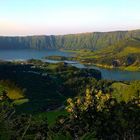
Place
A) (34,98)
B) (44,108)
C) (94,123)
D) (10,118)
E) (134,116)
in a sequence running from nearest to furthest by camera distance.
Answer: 1. (10,118)
2. (94,123)
3. (134,116)
4. (44,108)
5. (34,98)

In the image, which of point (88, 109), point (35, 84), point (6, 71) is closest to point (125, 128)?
point (88, 109)

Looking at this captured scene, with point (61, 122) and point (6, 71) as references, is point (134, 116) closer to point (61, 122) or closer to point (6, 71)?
point (61, 122)

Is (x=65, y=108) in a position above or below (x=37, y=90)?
above

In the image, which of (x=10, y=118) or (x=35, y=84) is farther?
(x=35, y=84)

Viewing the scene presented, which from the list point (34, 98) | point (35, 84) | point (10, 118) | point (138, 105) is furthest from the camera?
point (35, 84)

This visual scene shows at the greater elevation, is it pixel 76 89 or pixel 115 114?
pixel 115 114

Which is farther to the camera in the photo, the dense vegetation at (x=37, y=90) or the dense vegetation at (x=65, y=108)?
the dense vegetation at (x=37, y=90)

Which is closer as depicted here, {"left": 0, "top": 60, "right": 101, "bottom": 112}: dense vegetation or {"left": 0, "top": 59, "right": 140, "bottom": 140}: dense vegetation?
{"left": 0, "top": 59, "right": 140, "bottom": 140}: dense vegetation

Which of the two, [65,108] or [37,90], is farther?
[37,90]
